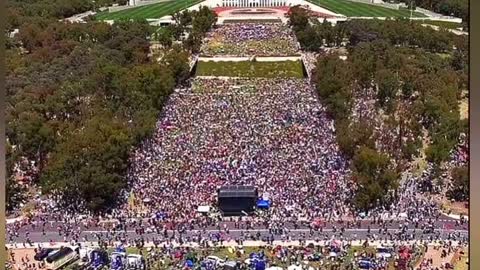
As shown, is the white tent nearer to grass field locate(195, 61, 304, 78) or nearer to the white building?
grass field locate(195, 61, 304, 78)

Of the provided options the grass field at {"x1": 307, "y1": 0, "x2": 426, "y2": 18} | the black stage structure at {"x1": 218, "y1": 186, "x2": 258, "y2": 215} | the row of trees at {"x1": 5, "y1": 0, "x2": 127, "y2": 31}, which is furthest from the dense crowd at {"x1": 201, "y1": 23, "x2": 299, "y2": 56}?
the black stage structure at {"x1": 218, "y1": 186, "x2": 258, "y2": 215}

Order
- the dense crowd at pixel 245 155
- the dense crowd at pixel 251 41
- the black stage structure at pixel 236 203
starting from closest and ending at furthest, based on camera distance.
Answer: the black stage structure at pixel 236 203 → the dense crowd at pixel 245 155 → the dense crowd at pixel 251 41

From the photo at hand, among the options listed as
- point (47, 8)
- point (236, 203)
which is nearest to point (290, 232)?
point (236, 203)

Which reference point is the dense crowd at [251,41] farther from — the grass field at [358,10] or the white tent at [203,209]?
the white tent at [203,209]

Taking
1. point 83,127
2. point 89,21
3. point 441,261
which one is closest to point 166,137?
point 83,127

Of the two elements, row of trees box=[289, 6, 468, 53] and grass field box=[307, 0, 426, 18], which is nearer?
row of trees box=[289, 6, 468, 53]

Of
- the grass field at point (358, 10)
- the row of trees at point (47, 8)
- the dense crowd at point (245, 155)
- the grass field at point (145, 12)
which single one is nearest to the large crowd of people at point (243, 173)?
the dense crowd at point (245, 155)

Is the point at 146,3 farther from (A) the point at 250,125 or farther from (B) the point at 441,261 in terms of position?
(B) the point at 441,261
